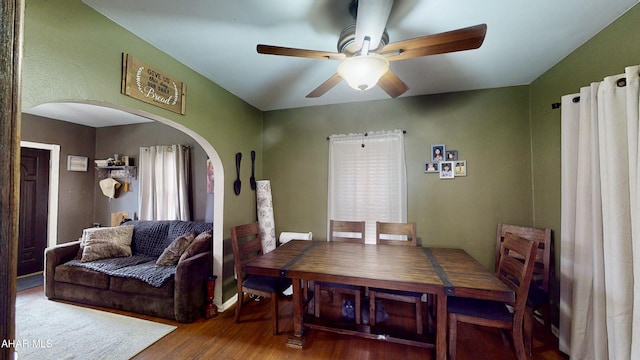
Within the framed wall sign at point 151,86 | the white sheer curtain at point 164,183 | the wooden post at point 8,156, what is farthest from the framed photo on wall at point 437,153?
the white sheer curtain at point 164,183

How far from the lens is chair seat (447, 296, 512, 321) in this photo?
5.40ft

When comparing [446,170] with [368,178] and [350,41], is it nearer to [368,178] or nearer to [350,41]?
[368,178]

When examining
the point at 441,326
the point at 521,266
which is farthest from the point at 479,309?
the point at 521,266

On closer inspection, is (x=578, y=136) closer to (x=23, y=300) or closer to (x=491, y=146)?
(x=491, y=146)

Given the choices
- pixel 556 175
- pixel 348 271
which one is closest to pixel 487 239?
pixel 556 175

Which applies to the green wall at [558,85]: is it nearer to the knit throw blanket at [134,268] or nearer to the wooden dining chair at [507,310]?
the wooden dining chair at [507,310]

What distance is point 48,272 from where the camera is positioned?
2.79 metres

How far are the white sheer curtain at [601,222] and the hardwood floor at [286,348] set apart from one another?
0.48 metres

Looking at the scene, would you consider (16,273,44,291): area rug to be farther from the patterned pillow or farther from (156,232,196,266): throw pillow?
(156,232,196,266): throw pillow

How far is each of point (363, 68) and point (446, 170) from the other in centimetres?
196

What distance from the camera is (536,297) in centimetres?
197

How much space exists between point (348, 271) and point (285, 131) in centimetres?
228

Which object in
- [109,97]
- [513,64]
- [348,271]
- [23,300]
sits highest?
[513,64]

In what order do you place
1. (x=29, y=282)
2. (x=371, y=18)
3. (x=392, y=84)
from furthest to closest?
(x=29, y=282), (x=392, y=84), (x=371, y=18)
